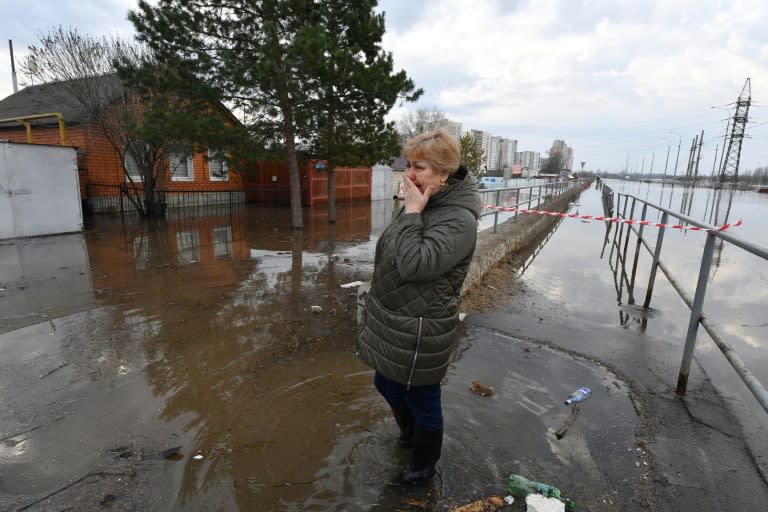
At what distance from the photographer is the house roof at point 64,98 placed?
37.5ft

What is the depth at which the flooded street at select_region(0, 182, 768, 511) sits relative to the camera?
2139 millimetres

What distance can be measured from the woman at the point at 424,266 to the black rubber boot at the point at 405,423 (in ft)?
1.24

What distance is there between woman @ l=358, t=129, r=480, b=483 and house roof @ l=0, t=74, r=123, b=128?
43.5ft

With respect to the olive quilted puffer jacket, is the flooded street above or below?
below

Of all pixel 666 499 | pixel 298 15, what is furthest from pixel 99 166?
pixel 666 499

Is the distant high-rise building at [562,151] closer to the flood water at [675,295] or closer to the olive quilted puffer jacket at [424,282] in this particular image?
the flood water at [675,295]

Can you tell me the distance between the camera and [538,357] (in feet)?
12.3

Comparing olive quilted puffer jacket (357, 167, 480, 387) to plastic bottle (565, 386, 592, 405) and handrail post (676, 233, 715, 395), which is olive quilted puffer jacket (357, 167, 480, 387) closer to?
plastic bottle (565, 386, 592, 405)

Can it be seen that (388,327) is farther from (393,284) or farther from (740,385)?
(740,385)

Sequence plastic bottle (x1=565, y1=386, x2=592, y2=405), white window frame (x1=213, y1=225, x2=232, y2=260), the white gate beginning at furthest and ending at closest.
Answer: the white gate
white window frame (x1=213, y1=225, x2=232, y2=260)
plastic bottle (x1=565, y1=386, x2=592, y2=405)

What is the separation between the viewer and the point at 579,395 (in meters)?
3.04

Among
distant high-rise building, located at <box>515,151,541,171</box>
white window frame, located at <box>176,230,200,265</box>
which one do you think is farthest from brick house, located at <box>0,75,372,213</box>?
distant high-rise building, located at <box>515,151,541,171</box>

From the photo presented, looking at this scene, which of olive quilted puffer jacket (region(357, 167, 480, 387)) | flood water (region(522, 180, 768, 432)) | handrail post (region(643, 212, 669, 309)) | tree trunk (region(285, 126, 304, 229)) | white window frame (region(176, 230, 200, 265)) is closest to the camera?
olive quilted puffer jacket (region(357, 167, 480, 387))

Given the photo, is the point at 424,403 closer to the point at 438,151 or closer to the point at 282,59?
the point at 438,151
